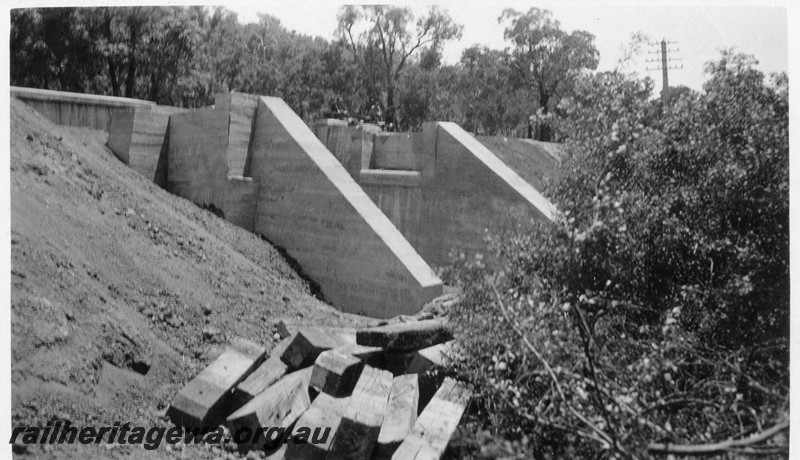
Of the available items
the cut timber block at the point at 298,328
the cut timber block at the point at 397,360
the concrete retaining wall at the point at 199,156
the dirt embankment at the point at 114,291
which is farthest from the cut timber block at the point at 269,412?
the concrete retaining wall at the point at 199,156

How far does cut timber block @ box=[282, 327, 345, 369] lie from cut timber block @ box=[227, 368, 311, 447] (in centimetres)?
44

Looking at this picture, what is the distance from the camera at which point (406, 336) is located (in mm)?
5742

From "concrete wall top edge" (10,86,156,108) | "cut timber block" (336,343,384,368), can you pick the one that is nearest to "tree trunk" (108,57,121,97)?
"concrete wall top edge" (10,86,156,108)

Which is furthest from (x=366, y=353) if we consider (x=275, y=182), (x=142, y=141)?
(x=142, y=141)

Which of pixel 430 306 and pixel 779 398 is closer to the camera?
pixel 779 398

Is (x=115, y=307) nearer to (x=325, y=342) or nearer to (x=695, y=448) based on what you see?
(x=325, y=342)

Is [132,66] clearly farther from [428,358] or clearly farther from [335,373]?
[428,358]

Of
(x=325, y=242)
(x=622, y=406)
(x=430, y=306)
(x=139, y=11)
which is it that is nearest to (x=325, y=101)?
(x=139, y=11)

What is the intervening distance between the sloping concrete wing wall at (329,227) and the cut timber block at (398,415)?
10.9ft

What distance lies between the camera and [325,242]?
9.64 metres

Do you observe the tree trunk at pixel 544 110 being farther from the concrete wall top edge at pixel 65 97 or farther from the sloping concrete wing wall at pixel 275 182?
the concrete wall top edge at pixel 65 97

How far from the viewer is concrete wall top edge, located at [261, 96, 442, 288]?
880 cm

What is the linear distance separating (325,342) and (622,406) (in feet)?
9.23

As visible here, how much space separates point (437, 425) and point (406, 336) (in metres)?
1.24
